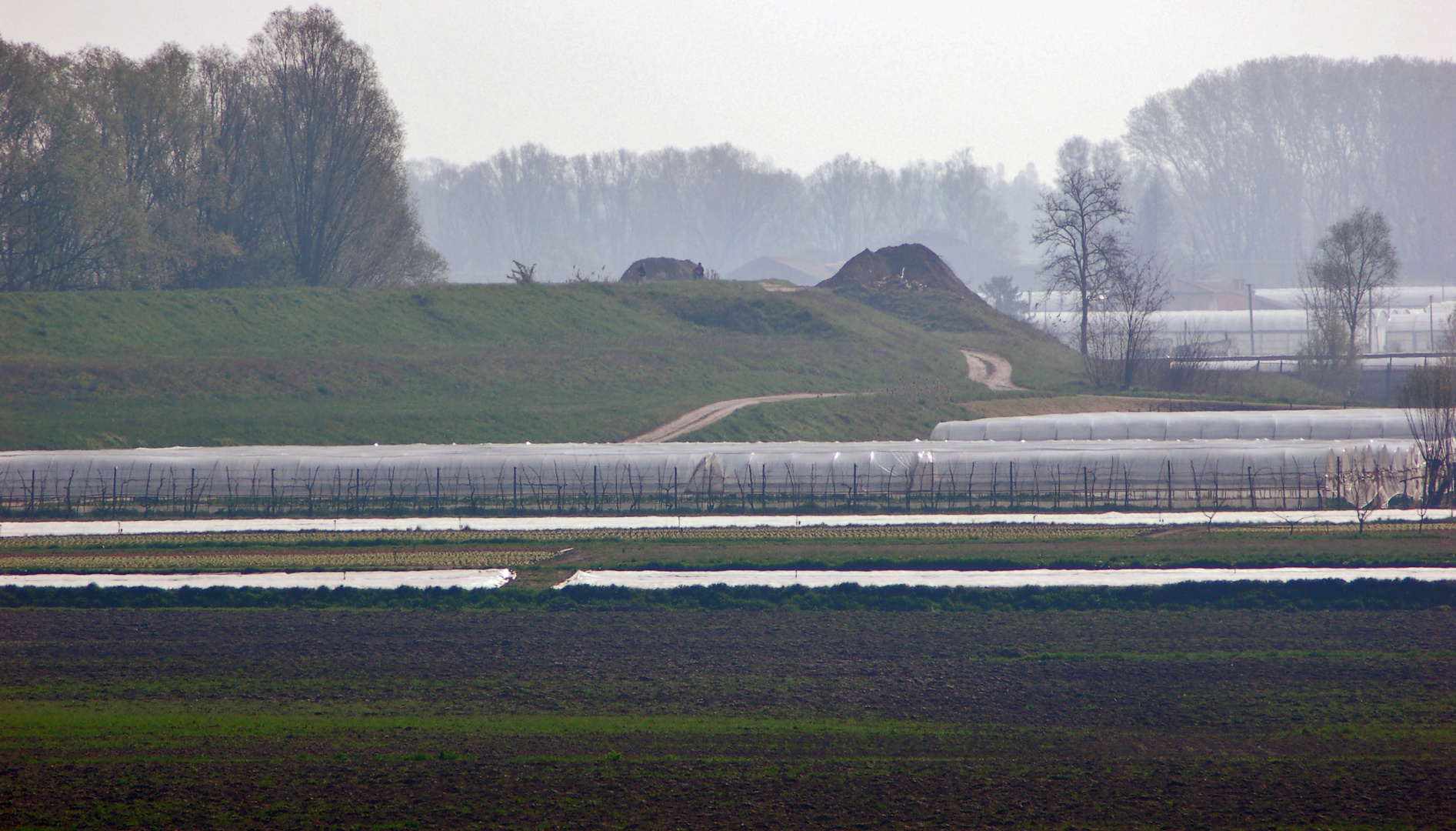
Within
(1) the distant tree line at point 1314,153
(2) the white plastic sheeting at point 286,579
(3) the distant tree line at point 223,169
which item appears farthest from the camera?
(1) the distant tree line at point 1314,153

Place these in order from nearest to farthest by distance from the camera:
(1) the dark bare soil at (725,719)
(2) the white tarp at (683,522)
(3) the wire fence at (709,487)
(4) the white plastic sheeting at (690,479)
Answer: (1) the dark bare soil at (725,719) < (2) the white tarp at (683,522) < (3) the wire fence at (709,487) < (4) the white plastic sheeting at (690,479)

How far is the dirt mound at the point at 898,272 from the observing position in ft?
257

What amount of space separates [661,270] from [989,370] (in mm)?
32084

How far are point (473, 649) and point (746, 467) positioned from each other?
1408cm

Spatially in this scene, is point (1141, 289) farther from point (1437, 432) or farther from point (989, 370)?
point (1437, 432)

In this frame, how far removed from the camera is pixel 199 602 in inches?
714

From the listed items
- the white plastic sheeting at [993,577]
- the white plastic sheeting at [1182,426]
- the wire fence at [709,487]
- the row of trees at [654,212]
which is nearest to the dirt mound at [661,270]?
the white plastic sheeting at [1182,426]

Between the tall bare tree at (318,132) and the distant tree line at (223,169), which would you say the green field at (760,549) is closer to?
the distant tree line at (223,169)

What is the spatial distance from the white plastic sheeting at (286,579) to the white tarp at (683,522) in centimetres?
490

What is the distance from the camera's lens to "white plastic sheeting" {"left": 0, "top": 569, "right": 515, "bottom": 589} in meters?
18.9

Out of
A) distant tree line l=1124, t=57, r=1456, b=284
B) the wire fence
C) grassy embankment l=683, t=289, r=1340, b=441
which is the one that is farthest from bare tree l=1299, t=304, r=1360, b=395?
distant tree line l=1124, t=57, r=1456, b=284

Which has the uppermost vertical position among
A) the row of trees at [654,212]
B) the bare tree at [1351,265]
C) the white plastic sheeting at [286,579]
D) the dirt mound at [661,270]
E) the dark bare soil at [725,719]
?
the row of trees at [654,212]

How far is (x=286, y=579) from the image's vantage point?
762 inches

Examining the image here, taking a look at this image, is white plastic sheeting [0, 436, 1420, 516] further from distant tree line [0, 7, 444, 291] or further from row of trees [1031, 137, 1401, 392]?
distant tree line [0, 7, 444, 291]
